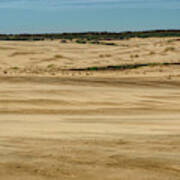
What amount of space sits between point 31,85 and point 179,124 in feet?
18.0

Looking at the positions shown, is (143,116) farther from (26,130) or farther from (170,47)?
(170,47)

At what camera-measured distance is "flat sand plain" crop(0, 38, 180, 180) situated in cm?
448

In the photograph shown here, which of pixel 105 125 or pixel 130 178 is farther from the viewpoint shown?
pixel 105 125

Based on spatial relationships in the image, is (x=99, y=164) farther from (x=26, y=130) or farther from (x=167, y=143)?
(x=26, y=130)

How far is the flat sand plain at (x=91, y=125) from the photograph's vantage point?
448 centimetres

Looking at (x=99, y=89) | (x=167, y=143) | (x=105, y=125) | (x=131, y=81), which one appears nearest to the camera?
(x=167, y=143)

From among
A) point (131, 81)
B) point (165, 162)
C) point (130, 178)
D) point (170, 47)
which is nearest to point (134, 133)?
point (165, 162)

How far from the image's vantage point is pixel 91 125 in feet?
25.1

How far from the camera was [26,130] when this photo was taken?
22.8 ft

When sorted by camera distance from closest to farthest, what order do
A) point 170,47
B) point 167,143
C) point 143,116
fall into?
point 167,143, point 143,116, point 170,47

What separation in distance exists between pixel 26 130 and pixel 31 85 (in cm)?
562

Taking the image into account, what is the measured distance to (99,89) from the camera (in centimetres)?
1220

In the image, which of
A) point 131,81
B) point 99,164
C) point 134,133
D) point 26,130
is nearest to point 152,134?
point 134,133

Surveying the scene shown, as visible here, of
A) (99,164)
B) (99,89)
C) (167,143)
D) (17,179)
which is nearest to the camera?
(17,179)
